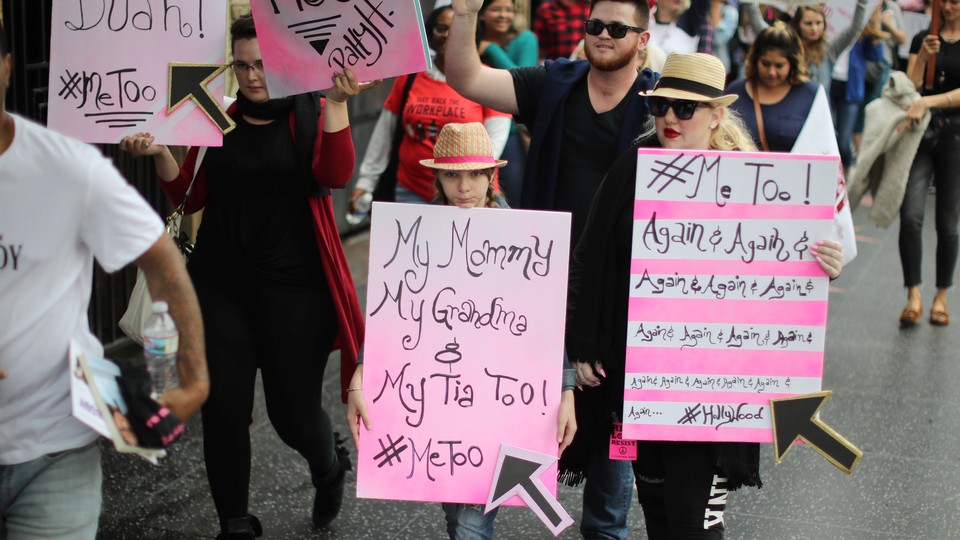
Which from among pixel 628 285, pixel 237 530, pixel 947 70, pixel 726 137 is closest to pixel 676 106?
pixel 726 137

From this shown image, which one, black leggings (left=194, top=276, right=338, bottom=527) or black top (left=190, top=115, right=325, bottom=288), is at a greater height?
black top (left=190, top=115, right=325, bottom=288)

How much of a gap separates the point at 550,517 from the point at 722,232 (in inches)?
35.7

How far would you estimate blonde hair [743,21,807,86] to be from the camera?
6016mm

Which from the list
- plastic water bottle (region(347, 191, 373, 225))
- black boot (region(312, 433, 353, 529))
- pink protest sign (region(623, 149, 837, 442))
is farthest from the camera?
plastic water bottle (region(347, 191, 373, 225))

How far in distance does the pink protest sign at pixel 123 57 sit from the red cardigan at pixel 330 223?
22 cm

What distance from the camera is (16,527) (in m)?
2.75

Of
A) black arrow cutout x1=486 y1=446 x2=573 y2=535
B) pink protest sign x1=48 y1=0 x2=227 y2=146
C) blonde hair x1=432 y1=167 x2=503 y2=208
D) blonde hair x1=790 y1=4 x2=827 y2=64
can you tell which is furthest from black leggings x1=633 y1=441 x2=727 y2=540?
blonde hair x1=790 y1=4 x2=827 y2=64

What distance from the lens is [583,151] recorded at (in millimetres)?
4207

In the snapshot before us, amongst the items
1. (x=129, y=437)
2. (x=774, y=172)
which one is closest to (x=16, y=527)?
(x=129, y=437)

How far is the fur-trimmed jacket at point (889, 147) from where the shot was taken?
7398 millimetres

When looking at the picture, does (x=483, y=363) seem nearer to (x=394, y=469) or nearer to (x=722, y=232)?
(x=394, y=469)

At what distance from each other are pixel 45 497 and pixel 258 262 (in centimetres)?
149

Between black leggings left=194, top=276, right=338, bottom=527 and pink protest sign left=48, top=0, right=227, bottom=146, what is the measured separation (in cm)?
58

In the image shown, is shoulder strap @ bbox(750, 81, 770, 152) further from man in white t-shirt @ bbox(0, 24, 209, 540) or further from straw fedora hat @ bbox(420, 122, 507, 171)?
man in white t-shirt @ bbox(0, 24, 209, 540)
